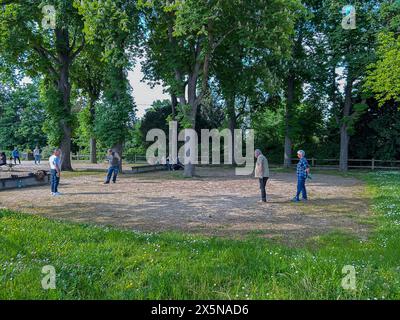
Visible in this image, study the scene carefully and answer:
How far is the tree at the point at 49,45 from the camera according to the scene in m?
23.8

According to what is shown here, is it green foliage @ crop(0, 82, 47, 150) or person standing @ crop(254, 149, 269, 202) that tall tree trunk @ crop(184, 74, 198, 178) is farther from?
green foliage @ crop(0, 82, 47, 150)

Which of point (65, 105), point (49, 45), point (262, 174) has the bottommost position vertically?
point (262, 174)

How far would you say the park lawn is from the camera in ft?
14.5

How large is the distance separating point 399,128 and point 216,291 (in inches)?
1360

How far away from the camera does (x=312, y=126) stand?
38125 mm

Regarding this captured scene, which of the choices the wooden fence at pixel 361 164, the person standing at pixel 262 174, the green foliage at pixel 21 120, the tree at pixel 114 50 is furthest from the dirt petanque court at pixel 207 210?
the green foliage at pixel 21 120

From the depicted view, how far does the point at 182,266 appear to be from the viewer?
5.30m

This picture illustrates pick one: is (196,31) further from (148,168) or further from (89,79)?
(89,79)

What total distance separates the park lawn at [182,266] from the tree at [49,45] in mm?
20517

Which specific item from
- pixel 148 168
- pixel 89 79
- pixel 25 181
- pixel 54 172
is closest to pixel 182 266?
pixel 54 172

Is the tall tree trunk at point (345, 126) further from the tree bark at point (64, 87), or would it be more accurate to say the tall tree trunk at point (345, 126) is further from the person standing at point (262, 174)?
the tree bark at point (64, 87)

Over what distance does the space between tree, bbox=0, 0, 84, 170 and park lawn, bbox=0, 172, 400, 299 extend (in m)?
20.5

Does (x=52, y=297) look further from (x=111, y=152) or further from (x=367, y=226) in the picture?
(x=111, y=152)

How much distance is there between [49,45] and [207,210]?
22560 mm
